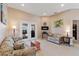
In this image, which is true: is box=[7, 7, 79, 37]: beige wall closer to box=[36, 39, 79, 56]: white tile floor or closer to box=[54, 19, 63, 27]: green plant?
box=[54, 19, 63, 27]: green plant

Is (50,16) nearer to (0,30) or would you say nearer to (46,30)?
(46,30)

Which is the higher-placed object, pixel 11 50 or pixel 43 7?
pixel 43 7

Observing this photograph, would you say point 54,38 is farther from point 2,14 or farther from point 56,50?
point 2,14

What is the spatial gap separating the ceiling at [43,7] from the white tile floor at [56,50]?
32.9 inches

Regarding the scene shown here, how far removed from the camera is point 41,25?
3572 mm

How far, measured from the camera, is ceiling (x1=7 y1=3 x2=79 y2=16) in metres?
3.24

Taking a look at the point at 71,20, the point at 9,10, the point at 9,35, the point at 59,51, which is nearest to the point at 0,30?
the point at 9,35

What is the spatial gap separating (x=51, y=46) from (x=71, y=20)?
0.94 m

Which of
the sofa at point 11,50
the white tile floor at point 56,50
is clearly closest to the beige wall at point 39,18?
the white tile floor at point 56,50

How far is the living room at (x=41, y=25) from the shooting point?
3.27 metres

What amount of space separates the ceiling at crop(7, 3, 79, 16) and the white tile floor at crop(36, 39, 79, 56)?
2.74 ft

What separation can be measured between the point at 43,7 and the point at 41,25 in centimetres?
54

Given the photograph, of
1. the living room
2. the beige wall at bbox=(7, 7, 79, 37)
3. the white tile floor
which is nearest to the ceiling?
the living room

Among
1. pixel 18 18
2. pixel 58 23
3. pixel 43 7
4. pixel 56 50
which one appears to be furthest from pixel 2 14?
pixel 56 50
